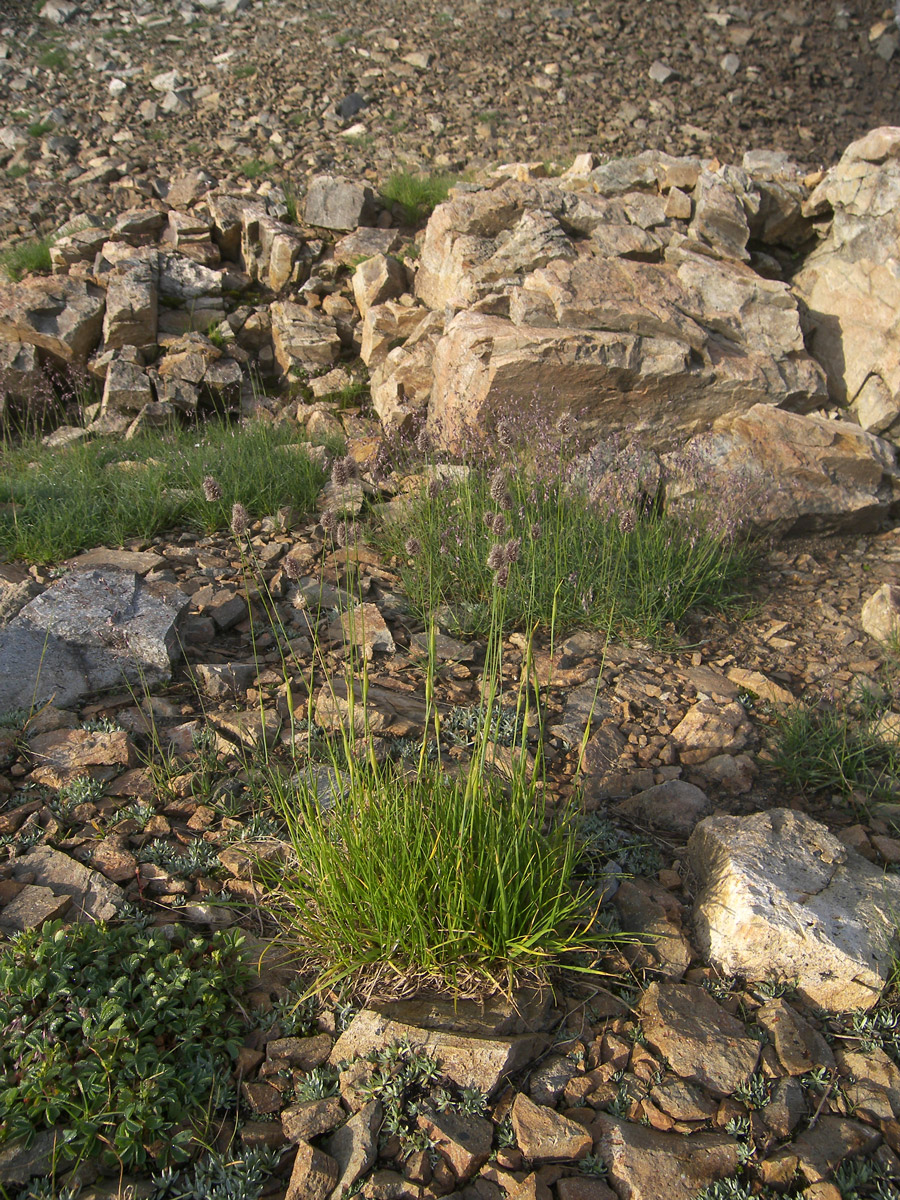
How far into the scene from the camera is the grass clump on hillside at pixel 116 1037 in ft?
6.70

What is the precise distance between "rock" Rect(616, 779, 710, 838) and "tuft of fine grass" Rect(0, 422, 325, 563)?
3222 mm

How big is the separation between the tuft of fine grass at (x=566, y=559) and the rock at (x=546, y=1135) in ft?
7.98

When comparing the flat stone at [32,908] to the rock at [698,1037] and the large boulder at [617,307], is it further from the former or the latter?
the large boulder at [617,307]

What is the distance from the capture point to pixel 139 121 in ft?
41.2

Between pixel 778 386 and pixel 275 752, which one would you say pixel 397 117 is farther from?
pixel 275 752

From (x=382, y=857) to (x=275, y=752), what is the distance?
1056mm

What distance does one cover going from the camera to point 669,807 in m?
3.34

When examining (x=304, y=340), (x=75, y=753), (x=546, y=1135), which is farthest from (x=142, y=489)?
(x=546, y=1135)

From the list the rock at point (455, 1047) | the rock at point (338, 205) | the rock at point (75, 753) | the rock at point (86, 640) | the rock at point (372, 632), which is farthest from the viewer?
the rock at point (338, 205)

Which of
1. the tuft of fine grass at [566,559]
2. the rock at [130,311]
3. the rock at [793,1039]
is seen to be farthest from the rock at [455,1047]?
the rock at [130,311]

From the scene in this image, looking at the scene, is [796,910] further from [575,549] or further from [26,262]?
[26,262]

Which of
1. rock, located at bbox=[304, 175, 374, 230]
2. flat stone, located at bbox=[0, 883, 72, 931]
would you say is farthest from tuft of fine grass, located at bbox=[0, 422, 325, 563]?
rock, located at bbox=[304, 175, 374, 230]

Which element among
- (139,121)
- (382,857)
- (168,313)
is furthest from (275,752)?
(139,121)

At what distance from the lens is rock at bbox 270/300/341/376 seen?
8.27 meters
